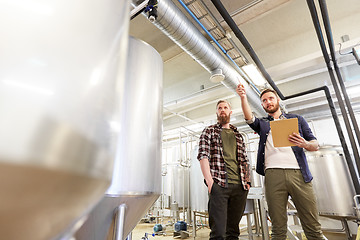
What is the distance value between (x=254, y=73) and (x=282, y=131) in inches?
62.8

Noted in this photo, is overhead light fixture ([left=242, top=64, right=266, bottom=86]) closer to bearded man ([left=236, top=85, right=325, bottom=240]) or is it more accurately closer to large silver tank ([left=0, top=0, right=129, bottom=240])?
bearded man ([left=236, top=85, right=325, bottom=240])

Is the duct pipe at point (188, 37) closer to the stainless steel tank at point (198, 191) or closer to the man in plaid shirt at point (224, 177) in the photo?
the man in plaid shirt at point (224, 177)

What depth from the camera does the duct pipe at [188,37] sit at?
175 cm

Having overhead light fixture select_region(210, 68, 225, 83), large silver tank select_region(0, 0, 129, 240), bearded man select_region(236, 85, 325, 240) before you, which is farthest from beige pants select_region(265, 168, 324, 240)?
overhead light fixture select_region(210, 68, 225, 83)

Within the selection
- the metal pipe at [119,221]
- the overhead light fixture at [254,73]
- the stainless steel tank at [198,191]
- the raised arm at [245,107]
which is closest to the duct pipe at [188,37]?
the overhead light fixture at [254,73]

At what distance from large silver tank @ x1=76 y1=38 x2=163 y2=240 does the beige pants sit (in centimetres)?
78

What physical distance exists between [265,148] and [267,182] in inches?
9.4

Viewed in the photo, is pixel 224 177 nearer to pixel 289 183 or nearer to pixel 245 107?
pixel 289 183

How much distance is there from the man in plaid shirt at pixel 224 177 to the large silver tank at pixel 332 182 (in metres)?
Result: 1.71

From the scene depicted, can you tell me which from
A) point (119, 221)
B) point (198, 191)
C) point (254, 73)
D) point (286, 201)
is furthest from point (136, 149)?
point (198, 191)

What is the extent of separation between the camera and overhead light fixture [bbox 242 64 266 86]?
101 inches

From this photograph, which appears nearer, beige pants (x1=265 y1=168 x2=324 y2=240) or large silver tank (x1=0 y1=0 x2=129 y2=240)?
large silver tank (x1=0 y1=0 x2=129 y2=240)

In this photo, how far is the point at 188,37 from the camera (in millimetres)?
1996

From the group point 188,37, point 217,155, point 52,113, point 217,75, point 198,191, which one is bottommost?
point 198,191
